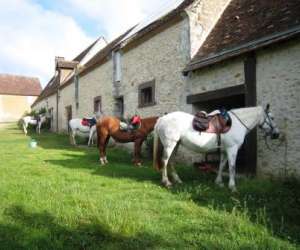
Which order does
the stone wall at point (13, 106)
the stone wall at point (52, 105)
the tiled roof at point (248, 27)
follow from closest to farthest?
the tiled roof at point (248, 27), the stone wall at point (52, 105), the stone wall at point (13, 106)

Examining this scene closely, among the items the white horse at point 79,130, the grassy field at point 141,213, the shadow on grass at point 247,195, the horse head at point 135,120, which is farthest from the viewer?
the white horse at point 79,130

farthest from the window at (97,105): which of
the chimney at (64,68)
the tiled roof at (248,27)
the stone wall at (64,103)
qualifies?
the chimney at (64,68)

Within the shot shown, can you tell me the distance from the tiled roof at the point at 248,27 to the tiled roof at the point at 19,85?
45994 millimetres

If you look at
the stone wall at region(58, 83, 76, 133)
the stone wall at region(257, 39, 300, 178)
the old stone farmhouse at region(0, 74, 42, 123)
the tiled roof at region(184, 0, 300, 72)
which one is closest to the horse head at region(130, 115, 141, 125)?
the tiled roof at region(184, 0, 300, 72)

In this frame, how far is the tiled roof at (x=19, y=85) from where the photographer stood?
177 feet

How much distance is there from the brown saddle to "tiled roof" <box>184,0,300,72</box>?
2.28m

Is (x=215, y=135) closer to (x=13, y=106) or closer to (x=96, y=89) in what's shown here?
(x=96, y=89)

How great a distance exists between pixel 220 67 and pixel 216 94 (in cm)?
79

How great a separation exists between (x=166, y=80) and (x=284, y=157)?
241 inches

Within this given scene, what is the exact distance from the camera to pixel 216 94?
1134cm

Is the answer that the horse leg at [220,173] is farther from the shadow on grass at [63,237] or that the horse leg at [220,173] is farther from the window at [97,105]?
the window at [97,105]

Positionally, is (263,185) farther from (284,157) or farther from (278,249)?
(278,249)

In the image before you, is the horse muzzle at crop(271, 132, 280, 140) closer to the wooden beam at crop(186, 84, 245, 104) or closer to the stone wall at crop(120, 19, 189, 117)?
the wooden beam at crop(186, 84, 245, 104)

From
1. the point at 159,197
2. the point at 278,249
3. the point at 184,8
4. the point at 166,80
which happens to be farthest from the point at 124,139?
the point at 278,249
